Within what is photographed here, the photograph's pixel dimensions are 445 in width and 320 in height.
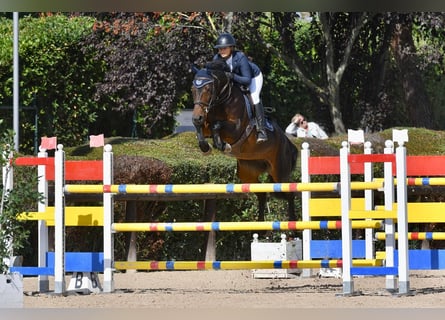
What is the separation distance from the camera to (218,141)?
8.64m

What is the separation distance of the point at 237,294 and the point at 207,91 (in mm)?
1310

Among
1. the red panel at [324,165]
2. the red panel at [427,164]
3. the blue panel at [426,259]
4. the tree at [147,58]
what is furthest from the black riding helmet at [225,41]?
the tree at [147,58]


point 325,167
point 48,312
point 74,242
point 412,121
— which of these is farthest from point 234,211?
point 412,121

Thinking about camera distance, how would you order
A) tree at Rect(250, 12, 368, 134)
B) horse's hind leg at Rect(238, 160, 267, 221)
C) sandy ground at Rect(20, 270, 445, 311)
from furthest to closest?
1. tree at Rect(250, 12, 368, 134)
2. horse's hind leg at Rect(238, 160, 267, 221)
3. sandy ground at Rect(20, 270, 445, 311)

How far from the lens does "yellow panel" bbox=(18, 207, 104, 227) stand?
7867mm

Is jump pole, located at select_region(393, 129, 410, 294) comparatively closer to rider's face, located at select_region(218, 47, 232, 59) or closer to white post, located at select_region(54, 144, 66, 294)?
rider's face, located at select_region(218, 47, 232, 59)

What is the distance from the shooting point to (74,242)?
32.5ft

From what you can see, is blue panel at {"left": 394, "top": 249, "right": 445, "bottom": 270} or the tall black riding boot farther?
the tall black riding boot

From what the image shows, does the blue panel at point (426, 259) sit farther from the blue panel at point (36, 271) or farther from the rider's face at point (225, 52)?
the blue panel at point (36, 271)

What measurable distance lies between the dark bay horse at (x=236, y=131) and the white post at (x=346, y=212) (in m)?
1.20

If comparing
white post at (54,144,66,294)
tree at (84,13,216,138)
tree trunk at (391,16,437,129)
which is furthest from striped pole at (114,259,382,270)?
tree trunk at (391,16,437,129)

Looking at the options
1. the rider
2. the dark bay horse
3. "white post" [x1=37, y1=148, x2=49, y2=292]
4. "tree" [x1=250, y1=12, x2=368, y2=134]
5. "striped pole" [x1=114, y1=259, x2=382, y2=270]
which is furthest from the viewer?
"tree" [x1=250, y1=12, x2=368, y2=134]

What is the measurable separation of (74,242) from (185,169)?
3.37ft

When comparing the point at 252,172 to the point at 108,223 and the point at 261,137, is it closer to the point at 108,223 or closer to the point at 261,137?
the point at 261,137
